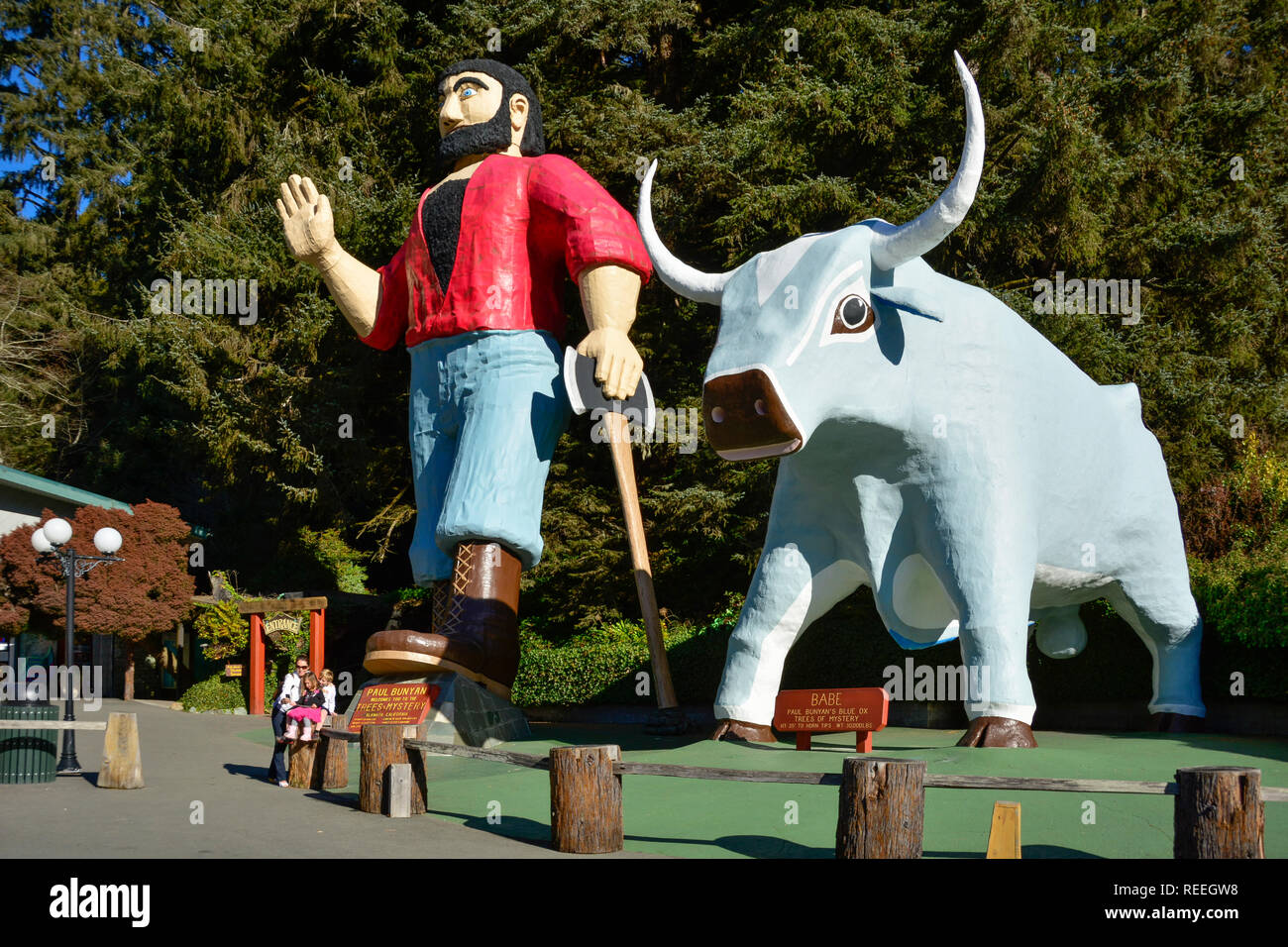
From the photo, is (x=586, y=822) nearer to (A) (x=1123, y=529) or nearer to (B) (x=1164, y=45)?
(A) (x=1123, y=529)

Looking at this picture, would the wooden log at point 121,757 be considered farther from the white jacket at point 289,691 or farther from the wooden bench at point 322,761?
the wooden bench at point 322,761

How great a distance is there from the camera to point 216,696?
57.8 feet

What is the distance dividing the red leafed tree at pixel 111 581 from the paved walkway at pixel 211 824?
24.8 feet

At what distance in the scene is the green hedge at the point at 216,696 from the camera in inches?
691

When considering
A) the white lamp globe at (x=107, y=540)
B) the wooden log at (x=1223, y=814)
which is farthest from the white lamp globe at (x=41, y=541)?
the wooden log at (x=1223, y=814)

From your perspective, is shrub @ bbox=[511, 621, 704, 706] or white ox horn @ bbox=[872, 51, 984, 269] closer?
white ox horn @ bbox=[872, 51, 984, 269]

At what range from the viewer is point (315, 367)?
17562mm

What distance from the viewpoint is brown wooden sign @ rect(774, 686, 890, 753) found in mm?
7340

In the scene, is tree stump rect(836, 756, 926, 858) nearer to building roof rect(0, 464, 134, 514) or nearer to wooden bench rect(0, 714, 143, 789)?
wooden bench rect(0, 714, 143, 789)

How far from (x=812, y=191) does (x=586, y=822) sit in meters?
10.1

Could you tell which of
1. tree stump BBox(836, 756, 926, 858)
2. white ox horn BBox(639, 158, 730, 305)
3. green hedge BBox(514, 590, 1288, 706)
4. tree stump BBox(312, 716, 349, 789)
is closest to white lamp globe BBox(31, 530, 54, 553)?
tree stump BBox(312, 716, 349, 789)

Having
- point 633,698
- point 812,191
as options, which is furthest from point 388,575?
point 812,191

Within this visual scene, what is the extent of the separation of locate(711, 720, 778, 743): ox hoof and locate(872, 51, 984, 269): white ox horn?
3.16 meters

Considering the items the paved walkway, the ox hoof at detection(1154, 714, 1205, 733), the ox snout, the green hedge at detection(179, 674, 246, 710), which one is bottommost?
the green hedge at detection(179, 674, 246, 710)
